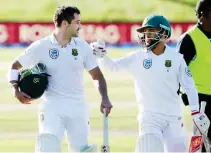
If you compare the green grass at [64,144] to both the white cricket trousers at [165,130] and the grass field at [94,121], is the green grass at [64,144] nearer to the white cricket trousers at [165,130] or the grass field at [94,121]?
the grass field at [94,121]

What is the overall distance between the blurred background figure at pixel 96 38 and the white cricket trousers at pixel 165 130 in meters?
2.63

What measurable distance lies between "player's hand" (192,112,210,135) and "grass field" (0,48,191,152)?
103 inches

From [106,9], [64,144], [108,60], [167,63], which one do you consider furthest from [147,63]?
[106,9]

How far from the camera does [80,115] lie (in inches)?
284

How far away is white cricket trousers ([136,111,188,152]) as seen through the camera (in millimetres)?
7043

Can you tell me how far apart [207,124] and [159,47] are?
0.81m

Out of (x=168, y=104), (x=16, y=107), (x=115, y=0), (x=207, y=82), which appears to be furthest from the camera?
(x=115, y=0)

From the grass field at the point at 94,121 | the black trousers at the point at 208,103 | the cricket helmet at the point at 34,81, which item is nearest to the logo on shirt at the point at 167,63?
the black trousers at the point at 208,103

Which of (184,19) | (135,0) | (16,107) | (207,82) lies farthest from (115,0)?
(207,82)

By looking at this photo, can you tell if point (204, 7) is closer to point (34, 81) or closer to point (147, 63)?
point (147, 63)

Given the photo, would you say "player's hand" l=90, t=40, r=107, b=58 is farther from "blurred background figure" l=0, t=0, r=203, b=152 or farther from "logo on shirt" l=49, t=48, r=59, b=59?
"blurred background figure" l=0, t=0, r=203, b=152

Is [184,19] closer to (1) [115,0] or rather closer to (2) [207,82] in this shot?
(1) [115,0]

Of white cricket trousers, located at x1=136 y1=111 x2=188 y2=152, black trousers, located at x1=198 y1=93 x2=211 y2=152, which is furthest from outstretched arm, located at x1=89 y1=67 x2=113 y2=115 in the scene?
black trousers, located at x1=198 y1=93 x2=211 y2=152

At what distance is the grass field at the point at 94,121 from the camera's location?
10.2 metres
